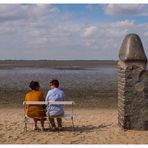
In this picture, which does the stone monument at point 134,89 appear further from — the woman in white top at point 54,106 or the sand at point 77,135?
the woman in white top at point 54,106

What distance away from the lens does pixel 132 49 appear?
10.7 meters

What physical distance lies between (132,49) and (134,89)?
3.23ft

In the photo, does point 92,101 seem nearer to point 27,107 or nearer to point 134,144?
point 27,107

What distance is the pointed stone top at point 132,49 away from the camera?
416 inches

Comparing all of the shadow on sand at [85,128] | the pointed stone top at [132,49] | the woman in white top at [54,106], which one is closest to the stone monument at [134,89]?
the pointed stone top at [132,49]

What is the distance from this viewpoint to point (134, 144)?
30.0 feet

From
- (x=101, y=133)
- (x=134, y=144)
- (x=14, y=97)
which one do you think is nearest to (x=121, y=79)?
(x=101, y=133)

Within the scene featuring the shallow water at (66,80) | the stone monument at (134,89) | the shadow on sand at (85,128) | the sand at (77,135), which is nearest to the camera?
the sand at (77,135)

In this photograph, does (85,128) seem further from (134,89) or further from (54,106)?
Answer: (134,89)

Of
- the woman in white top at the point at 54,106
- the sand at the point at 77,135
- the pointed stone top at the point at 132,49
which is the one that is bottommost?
the sand at the point at 77,135

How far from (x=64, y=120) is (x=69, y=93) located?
11027 mm

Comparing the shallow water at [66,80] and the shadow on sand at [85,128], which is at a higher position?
the shallow water at [66,80]

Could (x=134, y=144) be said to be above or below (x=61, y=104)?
below

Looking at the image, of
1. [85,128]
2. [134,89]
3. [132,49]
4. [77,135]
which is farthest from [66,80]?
[77,135]
